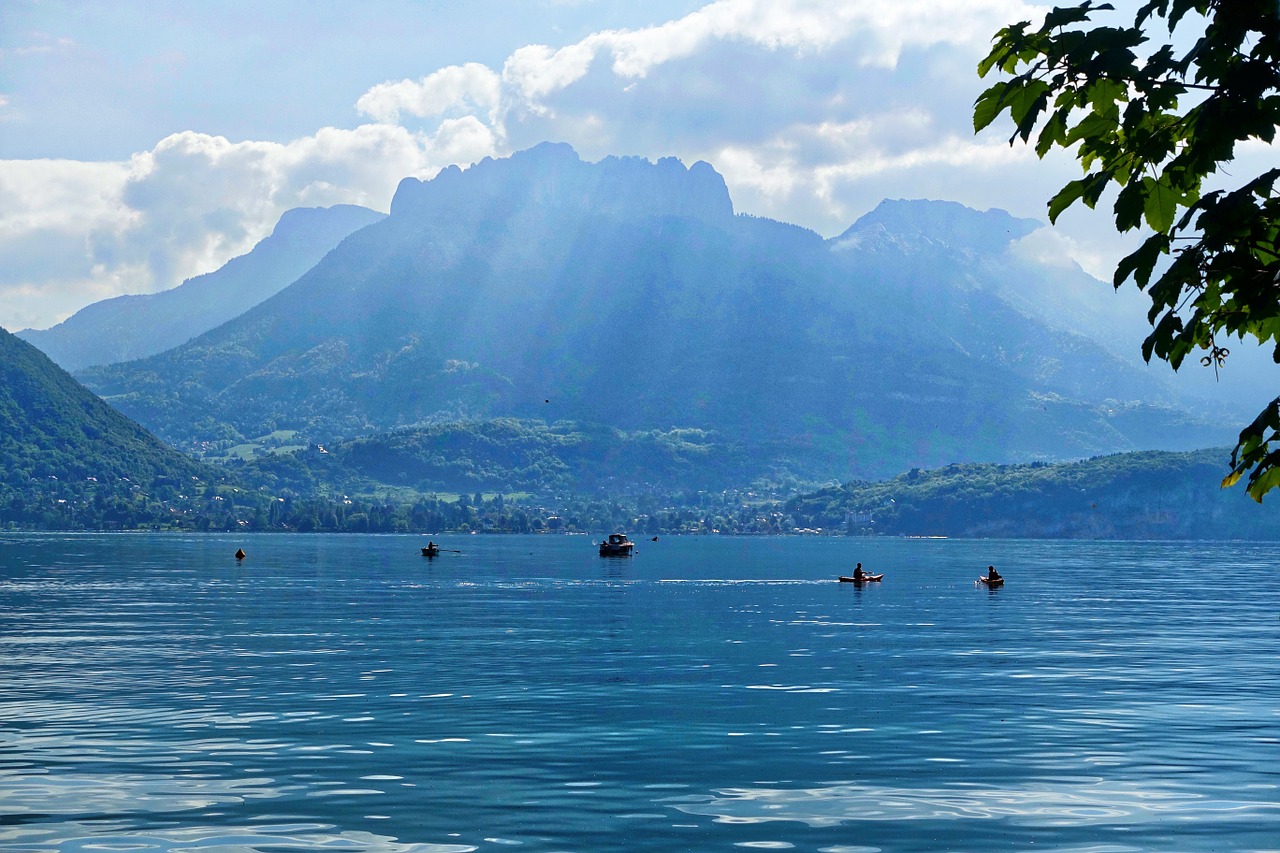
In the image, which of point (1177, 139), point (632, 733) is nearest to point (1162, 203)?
point (1177, 139)

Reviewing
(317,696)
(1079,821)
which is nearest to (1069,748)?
(1079,821)

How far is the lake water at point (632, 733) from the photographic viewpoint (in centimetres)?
2808

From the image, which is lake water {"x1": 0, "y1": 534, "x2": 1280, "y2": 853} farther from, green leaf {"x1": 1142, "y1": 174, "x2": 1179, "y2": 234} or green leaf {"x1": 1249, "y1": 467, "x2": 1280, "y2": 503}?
green leaf {"x1": 1142, "y1": 174, "x2": 1179, "y2": 234}

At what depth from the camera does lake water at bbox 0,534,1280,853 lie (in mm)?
28078

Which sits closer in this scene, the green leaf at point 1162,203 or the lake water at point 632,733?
the green leaf at point 1162,203

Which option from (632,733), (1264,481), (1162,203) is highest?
(1162,203)

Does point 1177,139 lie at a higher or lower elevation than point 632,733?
higher

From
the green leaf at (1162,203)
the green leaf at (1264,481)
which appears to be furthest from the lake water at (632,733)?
the green leaf at (1162,203)

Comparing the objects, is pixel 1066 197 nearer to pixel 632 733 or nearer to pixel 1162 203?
pixel 1162 203

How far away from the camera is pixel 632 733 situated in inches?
1639

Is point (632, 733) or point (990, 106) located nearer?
point (990, 106)

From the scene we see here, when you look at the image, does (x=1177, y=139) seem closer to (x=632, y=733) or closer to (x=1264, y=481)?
(x=1264, y=481)

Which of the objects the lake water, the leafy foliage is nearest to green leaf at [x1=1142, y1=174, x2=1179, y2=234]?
the leafy foliage

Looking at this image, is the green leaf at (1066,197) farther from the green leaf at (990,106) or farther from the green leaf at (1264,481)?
the green leaf at (1264,481)
